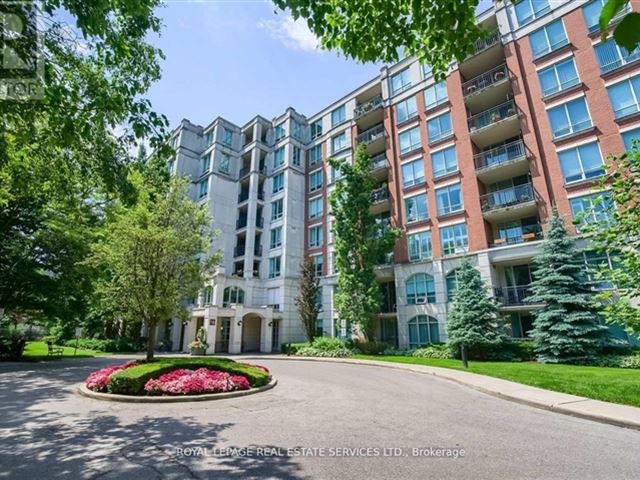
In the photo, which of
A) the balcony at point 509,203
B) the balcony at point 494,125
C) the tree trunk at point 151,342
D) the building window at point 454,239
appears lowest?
the tree trunk at point 151,342

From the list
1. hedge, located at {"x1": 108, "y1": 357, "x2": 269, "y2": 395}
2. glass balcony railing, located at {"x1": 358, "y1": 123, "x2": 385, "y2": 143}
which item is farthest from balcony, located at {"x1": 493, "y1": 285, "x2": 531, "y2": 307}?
glass balcony railing, located at {"x1": 358, "y1": 123, "x2": 385, "y2": 143}

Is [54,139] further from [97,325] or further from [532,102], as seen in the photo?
[97,325]

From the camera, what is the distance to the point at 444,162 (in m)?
28.8

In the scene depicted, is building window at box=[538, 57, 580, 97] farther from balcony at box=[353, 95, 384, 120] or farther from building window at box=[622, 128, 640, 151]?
balcony at box=[353, 95, 384, 120]

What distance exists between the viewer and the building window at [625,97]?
→ 2122 centimetres

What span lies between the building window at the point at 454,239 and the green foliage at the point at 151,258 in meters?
18.6

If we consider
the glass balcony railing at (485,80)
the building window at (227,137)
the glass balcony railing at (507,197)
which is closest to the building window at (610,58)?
the glass balcony railing at (485,80)

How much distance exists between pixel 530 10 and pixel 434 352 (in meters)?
26.3

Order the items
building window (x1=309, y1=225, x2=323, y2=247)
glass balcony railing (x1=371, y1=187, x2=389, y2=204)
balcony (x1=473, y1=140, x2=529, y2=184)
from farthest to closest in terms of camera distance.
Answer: building window (x1=309, y1=225, x2=323, y2=247), glass balcony railing (x1=371, y1=187, x2=389, y2=204), balcony (x1=473, y1=140, x2=529, y2=184)

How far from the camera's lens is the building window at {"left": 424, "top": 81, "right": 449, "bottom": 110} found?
99.0 feet

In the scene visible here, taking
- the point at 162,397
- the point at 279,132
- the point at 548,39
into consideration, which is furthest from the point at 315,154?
the point at 162,397

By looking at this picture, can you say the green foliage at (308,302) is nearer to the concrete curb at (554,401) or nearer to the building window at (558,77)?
the concrete curb at (554,401)

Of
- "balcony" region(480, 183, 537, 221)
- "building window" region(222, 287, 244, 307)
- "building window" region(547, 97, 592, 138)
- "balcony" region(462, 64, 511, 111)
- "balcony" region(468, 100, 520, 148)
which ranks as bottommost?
"building window" region(222, 287, 244, 307)

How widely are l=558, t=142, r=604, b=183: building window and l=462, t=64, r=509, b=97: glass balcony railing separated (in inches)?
319
